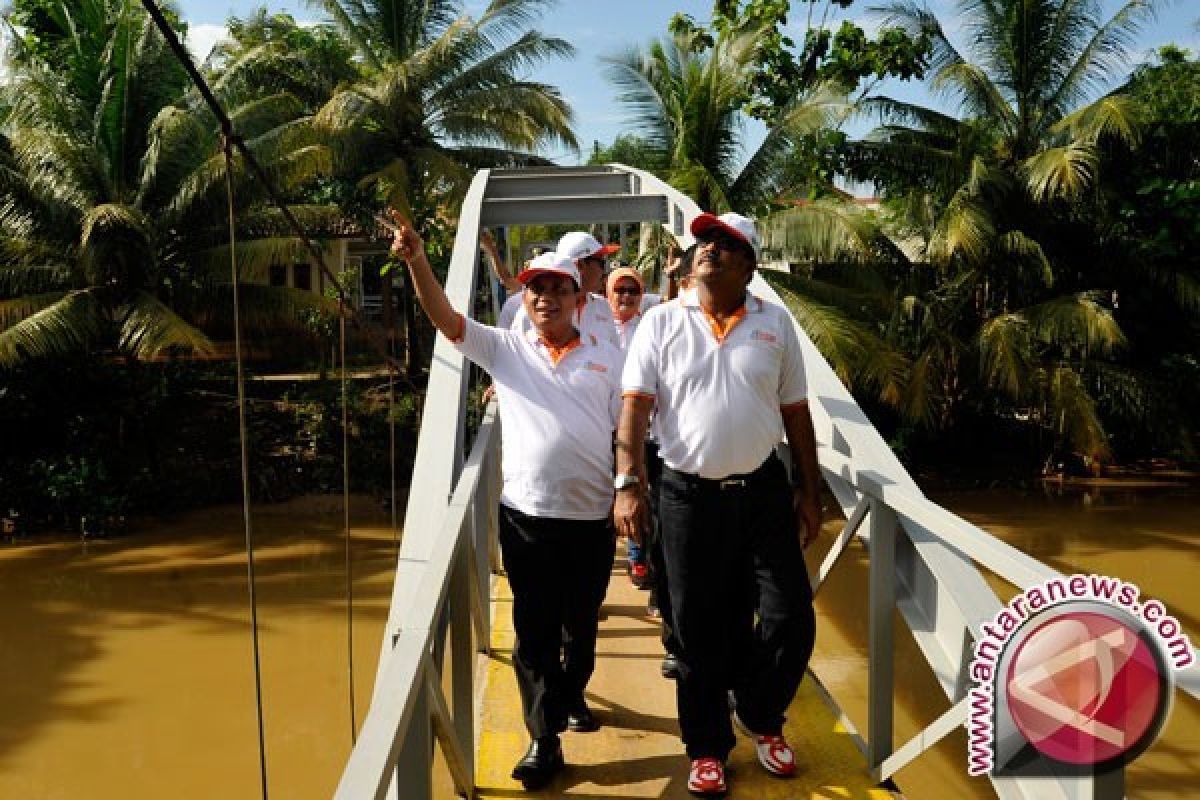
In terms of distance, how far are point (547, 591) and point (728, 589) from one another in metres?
0.51

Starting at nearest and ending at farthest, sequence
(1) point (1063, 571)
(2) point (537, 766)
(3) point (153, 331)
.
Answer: (2) point (537, 766) → (1) point (1063, 571) → (3) point (153, 331)

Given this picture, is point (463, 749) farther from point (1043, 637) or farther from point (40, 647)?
point (40, 647)

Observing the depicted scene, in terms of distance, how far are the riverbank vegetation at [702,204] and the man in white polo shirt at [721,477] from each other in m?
9.95

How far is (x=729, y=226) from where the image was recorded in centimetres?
268

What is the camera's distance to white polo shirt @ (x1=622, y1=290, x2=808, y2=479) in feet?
8.69

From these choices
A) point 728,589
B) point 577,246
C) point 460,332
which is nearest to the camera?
point 728,589

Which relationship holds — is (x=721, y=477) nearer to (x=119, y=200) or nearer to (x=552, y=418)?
(x=552, y=418)

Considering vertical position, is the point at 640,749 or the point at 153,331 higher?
the point at 153,331

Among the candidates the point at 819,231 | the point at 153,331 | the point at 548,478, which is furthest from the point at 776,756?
the point at 153,331

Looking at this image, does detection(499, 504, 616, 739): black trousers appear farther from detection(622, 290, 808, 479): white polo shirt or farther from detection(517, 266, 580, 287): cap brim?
detection(517, 266, 580, 287): cap brim

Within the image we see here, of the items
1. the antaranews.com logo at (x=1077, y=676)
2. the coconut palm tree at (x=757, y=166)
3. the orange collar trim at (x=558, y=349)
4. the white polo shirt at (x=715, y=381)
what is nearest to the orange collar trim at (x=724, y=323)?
the white polo shirt at (x=715, y=381)

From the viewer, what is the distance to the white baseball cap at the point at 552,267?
3006 mm

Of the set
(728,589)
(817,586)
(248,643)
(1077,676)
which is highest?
(1077,676)

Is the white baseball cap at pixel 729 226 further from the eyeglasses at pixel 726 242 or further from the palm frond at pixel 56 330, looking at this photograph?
the palm frond at pixel 56 330
